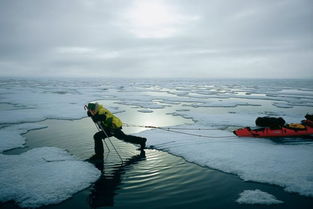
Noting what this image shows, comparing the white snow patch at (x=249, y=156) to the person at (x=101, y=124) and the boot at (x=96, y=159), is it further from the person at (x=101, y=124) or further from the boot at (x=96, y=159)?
the boot at (x=96, y=159)

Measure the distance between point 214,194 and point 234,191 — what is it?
18.1 inches

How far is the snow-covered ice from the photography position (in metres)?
4.39

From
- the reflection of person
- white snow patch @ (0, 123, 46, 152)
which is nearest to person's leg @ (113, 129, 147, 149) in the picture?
the reflection of person

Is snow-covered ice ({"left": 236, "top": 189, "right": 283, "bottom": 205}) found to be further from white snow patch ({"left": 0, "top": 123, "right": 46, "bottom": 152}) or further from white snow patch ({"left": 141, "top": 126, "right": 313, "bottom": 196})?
white snow patch ({"left": 0, "top": 123, "right": 46, "bottom": 152})

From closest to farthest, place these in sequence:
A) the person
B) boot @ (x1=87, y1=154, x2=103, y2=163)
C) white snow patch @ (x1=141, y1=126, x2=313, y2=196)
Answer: white snow patch @ (x1=141, y1=126, x2=313, y2=196) → the person → boot @ (x1=87, y1=154, x2=103, y2=163)

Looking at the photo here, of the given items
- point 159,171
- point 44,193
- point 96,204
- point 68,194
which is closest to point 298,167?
point 159,171

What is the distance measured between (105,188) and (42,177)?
1514 mm

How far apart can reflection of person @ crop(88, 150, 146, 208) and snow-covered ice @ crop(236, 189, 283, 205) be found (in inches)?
102

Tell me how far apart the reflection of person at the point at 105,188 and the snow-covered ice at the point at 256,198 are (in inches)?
102

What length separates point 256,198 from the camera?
451 centimetres

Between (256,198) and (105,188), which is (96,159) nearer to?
(105,188)

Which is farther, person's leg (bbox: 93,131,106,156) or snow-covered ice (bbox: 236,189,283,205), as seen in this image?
person's leg (bbox: 93,131,106,156)

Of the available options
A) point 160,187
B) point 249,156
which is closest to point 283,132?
point 249,156

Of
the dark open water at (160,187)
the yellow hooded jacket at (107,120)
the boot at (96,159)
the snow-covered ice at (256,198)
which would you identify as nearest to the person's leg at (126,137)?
the yellow hooded jacket at (107,120)
